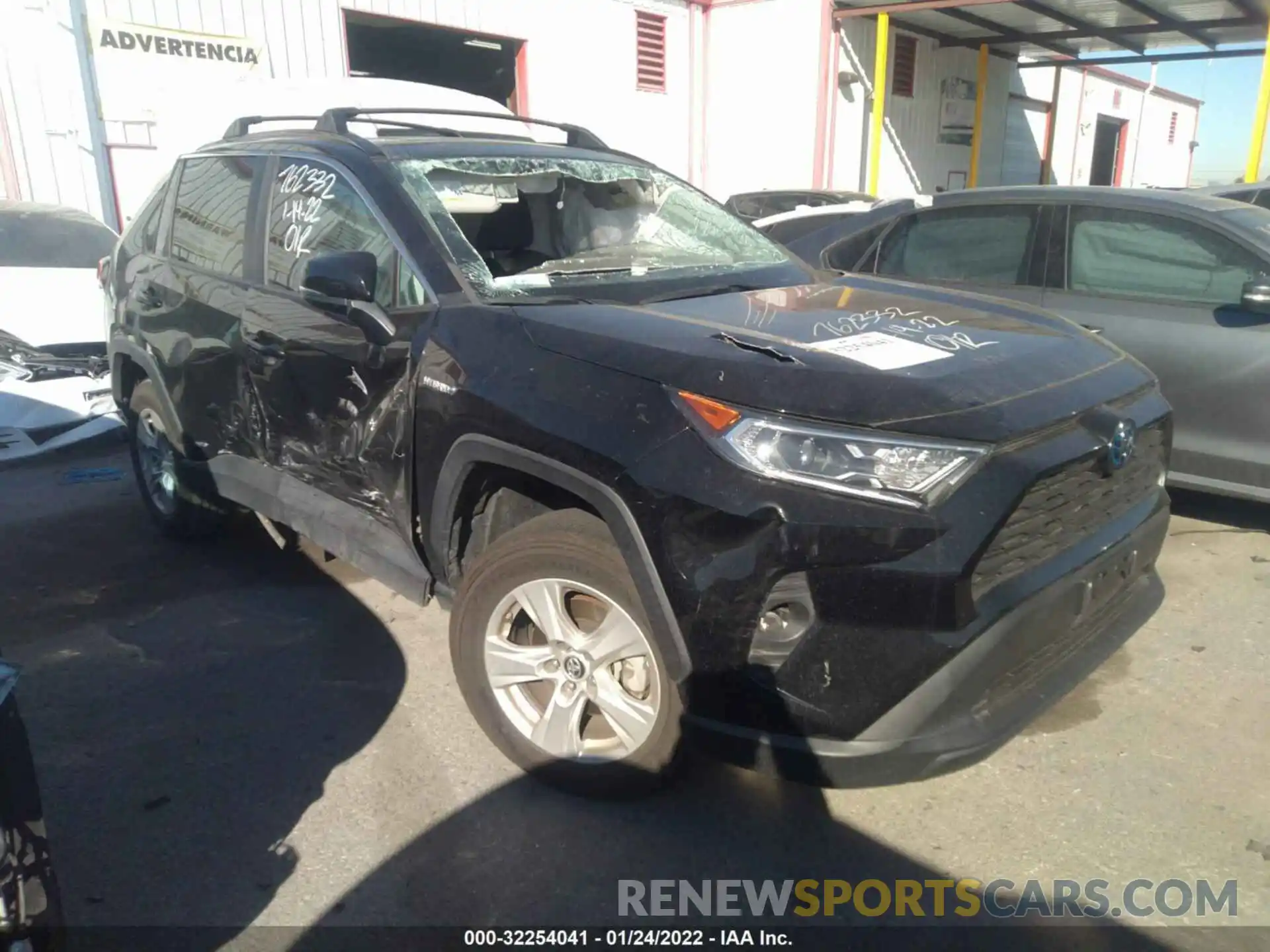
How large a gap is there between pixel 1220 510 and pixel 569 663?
3983mm

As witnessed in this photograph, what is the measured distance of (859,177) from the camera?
16344 mm

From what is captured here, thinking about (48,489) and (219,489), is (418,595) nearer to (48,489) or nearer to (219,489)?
(219,489)

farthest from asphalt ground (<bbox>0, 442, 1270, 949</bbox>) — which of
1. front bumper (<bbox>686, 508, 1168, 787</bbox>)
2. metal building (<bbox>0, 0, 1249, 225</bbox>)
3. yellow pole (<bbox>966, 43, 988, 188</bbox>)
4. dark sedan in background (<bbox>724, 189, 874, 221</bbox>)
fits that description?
yellow pole (<bbox>966, 43, 988, 188</bbox>)

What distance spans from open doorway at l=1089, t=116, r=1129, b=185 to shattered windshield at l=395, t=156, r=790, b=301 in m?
24.8

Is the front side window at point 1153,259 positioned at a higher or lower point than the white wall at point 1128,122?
lower

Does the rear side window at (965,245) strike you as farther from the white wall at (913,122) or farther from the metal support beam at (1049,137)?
the metal support beam at (1049,137)

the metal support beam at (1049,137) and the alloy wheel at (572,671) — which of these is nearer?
the alloy wheel at (572,671)

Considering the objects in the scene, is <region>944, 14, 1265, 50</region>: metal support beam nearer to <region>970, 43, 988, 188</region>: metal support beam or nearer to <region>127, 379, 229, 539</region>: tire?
<region>970, 43, 988, 188</region>: metal support beam

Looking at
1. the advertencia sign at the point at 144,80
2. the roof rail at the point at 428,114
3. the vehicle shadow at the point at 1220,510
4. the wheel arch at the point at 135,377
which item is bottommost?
the vehicle shadow at the point at 1220,510

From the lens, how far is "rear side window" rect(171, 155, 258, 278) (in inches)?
149

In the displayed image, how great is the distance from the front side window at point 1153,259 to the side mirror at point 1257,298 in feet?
0.59

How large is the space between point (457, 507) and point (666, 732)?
35.7 inches

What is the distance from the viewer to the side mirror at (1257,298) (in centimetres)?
407

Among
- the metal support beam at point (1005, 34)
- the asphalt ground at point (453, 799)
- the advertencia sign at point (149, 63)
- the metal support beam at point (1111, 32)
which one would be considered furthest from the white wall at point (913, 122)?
the asphalt ground at point (453, 799)
